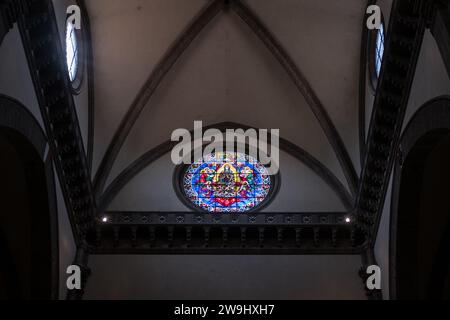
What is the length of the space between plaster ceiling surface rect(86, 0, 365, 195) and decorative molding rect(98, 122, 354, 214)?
0.51 ft

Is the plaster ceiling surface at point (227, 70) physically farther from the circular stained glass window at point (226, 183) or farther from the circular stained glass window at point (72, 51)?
the circular stained glass window at point (226, 183)

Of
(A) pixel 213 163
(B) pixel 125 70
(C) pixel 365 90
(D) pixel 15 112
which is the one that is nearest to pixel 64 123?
(D) pixel 15 112

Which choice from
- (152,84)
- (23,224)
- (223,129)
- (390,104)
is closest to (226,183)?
(223,129)

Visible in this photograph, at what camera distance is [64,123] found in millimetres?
13859

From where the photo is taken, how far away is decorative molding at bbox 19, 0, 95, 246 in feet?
38.3

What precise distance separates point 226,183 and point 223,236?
2.10 meters

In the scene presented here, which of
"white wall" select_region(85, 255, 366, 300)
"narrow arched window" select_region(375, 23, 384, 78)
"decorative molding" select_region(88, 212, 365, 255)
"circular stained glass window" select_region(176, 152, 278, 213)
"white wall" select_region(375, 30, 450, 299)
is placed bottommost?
"white wall" select_region(85, 255, 366, 300)

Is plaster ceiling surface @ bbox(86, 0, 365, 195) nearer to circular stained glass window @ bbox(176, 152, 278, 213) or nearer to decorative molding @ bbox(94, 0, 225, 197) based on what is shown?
decorative molding @ bbox(94, 0, 225, 197)

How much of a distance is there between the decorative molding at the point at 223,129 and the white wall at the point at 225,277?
5.62 ft

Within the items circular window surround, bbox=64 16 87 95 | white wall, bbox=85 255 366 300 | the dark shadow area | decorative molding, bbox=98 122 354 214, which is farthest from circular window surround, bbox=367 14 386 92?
the dark shadow area

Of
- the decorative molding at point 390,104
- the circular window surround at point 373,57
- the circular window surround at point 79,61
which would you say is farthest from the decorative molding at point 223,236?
the circular window surround at point 373,57

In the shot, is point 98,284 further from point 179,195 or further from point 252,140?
point 252,140

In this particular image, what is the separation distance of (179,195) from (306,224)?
349 centimetres

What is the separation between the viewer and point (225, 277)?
54.6 ft
